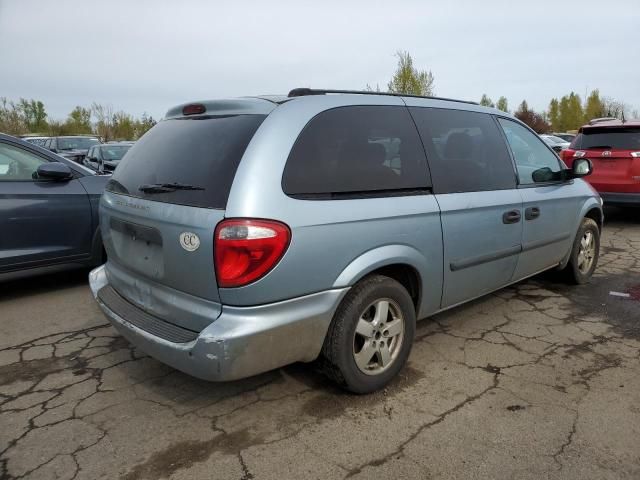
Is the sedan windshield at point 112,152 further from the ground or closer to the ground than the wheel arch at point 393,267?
further from the ground

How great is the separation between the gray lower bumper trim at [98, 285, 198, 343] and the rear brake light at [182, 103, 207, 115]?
121 centimetres

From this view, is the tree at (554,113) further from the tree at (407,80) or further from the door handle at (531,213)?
the door handle at (531,213)

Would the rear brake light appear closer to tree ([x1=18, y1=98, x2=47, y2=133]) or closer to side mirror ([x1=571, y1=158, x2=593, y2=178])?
side mirror ([x1=571, y1=158, x2=593, y2=178])

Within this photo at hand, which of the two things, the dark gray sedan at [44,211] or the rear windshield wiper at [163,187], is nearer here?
the rear windshield wiper at [163,187]

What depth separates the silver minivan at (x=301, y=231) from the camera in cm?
233

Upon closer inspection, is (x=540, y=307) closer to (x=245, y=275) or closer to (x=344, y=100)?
(x=344, y=100)

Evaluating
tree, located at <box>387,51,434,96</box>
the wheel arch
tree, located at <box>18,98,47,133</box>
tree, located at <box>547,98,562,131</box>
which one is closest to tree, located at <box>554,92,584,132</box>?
tree, located at <box>547,98,562,131</box>

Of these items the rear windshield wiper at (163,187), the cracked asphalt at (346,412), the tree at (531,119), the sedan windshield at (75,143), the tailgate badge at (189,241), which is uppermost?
the tree at (531,119)

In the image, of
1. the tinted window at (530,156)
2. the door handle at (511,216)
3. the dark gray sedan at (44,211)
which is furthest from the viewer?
the dark gray sedan at (44,211)

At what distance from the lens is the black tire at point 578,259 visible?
4.71 m

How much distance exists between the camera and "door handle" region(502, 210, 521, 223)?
11.8 feet

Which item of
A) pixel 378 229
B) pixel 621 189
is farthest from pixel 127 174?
pixel 621 189

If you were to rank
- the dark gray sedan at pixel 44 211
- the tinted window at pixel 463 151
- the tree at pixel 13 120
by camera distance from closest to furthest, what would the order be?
the tinted window at pixel 463 151
the dark gray sedan at pixel 44 211
the tree at pixel 13 120

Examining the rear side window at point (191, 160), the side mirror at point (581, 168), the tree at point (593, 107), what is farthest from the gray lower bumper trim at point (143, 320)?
the tree at point (593, 107)
